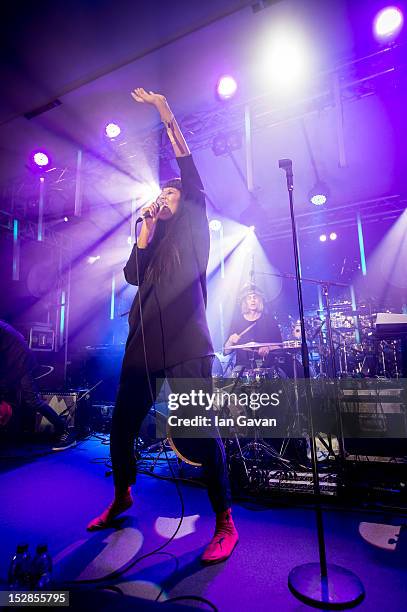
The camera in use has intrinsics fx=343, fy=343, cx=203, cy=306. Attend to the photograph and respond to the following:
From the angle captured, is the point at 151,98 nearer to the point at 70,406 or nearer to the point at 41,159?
the point at 70,406

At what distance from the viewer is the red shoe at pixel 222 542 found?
5.62 feet

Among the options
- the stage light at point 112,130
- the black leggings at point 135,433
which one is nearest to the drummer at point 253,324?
the black leggings at point 135,433

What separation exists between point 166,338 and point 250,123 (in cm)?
460

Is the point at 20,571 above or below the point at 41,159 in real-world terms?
below

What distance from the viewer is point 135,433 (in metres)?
1.89

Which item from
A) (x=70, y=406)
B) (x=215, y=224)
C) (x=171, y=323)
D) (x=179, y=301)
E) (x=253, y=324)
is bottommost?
(x=70, y=406)

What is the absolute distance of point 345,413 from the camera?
2.75 m

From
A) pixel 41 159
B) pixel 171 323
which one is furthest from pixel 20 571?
pixel 41 159

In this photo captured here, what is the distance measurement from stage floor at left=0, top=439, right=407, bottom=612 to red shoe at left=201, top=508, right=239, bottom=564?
4 centimetres

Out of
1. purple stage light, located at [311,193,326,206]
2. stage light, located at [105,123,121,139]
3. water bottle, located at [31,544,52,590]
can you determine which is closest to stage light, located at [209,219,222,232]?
purple stage light, located at [311,193,326,206]

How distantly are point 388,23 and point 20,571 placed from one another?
19.0 feet

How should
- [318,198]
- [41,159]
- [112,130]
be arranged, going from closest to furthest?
[112,130] → [41,159] → [318,198]

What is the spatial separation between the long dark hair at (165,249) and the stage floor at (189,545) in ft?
4.77

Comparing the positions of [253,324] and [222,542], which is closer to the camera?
[222,542]
